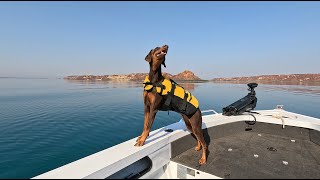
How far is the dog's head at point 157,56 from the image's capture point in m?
3.01

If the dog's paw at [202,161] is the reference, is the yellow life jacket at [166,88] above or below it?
above

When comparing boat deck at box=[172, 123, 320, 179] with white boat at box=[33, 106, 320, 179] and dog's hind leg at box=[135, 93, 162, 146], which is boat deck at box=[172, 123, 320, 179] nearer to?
white boat at box=[33, 106, 320, 179]

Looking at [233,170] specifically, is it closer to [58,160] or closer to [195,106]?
[195,106]

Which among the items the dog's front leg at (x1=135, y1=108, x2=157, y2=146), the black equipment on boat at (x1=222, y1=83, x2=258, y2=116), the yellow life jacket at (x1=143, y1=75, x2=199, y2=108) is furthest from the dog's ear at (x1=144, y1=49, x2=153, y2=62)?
the black equipment on boat at (x1=222, y1=83, x2=258, y2=116)

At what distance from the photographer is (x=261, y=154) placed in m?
4.12

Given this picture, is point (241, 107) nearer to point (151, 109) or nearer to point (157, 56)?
point (151, 109)

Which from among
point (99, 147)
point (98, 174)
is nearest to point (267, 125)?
point (98, 174)

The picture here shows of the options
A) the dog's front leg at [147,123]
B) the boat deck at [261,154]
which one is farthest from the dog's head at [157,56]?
the boat deck at [261,154]

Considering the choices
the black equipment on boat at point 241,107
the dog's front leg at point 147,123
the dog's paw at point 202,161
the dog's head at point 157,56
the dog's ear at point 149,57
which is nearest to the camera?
the dog's head at point 157,56

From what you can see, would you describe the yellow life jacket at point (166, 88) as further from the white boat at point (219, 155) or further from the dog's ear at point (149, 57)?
the white boat at point (219, 155)

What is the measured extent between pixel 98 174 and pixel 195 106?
1975mm

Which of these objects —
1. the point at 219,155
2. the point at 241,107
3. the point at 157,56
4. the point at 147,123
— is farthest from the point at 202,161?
the point at 241,107

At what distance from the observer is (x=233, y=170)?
3.34 m

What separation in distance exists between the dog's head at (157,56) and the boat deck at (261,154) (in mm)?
1769
